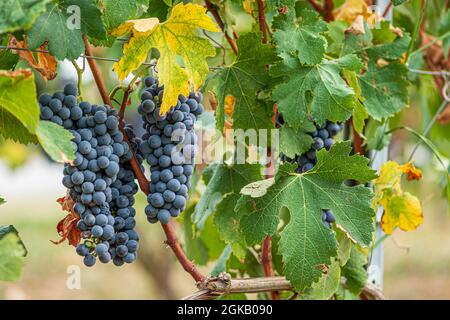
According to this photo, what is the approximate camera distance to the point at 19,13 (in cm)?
84

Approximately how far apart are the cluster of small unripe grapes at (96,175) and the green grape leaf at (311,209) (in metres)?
0.19

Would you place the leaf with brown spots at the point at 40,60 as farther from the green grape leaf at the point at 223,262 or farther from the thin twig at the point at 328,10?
the thin twig at the point at 328,10

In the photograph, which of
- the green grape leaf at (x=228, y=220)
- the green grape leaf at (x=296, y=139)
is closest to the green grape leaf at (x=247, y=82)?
the green grape leaf at (x=296, y=139)

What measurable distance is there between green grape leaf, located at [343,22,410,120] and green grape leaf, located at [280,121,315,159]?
0.16 metres

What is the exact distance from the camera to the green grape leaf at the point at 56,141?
2.86 feet

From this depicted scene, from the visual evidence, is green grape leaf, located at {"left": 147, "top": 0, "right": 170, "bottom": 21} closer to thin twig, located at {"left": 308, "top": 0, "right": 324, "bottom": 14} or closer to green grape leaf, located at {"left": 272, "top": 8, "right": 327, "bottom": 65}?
A: green grape leaf, located at {"left": 272, "top": 8, "right": 327, "bottom": 65}

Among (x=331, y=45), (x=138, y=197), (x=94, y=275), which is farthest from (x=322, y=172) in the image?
(x=94, y=275)

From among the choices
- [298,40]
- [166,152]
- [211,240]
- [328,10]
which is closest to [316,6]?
[328,10]

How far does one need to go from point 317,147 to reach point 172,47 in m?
0.33

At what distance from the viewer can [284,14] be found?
3.83 feet

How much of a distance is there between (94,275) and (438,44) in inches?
192

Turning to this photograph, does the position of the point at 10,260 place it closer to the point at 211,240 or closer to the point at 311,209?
the point at 311,209

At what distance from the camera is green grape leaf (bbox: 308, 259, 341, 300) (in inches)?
50.3
